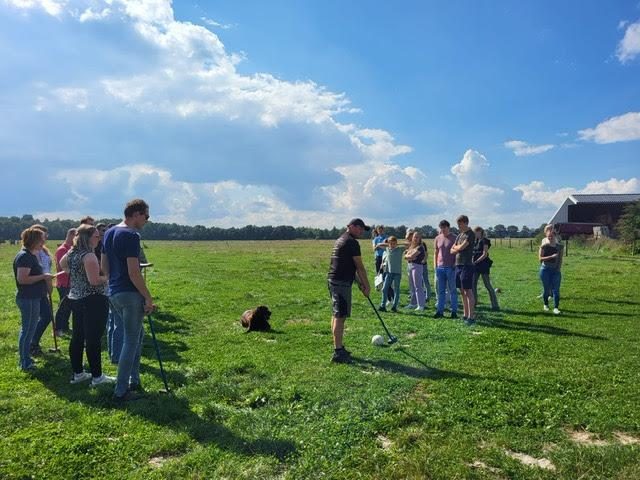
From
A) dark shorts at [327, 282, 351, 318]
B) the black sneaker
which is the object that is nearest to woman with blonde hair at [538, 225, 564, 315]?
dark shorts at [327, 282, 351, 318]

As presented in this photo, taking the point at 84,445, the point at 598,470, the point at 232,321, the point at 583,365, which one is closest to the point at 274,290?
the point at 232,321

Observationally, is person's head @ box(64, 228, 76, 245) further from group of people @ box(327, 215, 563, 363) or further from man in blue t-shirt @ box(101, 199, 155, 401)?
group of people @ box(327, 215, 563, 363)

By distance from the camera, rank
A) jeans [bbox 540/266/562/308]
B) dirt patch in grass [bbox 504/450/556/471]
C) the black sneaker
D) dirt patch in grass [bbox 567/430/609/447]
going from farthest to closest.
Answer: jeans [bbox 540/266/562/308] < the black sneaker < dirt patch in grass [bbox 567/430/609/447] < dirt patch in grass [bbox 504/450/556/471]

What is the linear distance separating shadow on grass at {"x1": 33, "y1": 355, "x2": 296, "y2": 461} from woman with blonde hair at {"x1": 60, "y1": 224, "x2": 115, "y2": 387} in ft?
1.05

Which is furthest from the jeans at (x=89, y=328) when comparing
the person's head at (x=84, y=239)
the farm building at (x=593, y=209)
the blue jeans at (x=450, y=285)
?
the farm building at (x=593, y=209)

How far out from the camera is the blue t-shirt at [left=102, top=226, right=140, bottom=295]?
5809 mm

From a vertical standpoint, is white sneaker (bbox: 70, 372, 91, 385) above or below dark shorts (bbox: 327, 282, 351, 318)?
below

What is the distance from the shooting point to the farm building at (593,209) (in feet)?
201

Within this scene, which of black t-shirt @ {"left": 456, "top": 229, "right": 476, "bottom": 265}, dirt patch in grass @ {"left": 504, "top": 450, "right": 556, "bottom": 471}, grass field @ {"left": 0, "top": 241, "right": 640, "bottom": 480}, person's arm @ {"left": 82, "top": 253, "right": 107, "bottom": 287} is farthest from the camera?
black t-shirt @ {"left": 456, "top": 229, "right": 476, "bottom": 265}

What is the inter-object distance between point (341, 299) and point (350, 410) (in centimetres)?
248

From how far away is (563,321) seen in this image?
1137 cm

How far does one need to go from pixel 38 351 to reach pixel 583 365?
362 inches

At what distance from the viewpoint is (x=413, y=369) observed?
736 cm

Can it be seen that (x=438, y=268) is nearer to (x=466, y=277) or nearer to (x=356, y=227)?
(x=466, y=277)
